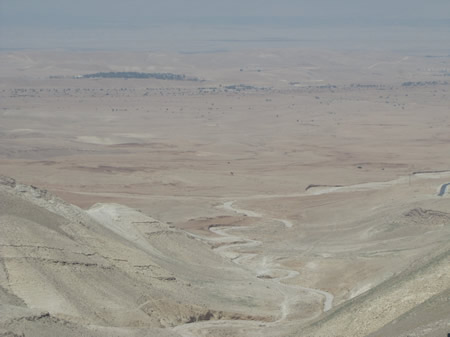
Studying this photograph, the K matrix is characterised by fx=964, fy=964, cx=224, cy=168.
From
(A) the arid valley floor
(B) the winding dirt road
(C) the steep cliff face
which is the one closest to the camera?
(A) the arid valley floor

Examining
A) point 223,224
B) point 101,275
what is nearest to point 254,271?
point 101,275

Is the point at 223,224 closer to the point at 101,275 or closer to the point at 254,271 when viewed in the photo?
the point at 254,271

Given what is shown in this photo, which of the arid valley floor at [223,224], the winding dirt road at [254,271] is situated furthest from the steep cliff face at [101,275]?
the winding dirt road at [254,271]

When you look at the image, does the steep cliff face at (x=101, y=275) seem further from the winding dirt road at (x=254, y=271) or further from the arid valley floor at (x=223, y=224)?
the winding dirt road at (x=254, y=271)

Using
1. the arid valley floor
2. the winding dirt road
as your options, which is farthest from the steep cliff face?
the winding dirt road

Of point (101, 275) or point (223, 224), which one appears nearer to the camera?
point (101, 275)

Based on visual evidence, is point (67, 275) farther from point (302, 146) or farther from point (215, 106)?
point (215, 106)

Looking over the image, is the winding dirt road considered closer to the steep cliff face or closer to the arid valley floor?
the arid valley floor

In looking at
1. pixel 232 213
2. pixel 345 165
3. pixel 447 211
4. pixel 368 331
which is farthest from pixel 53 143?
pixel 368 331
